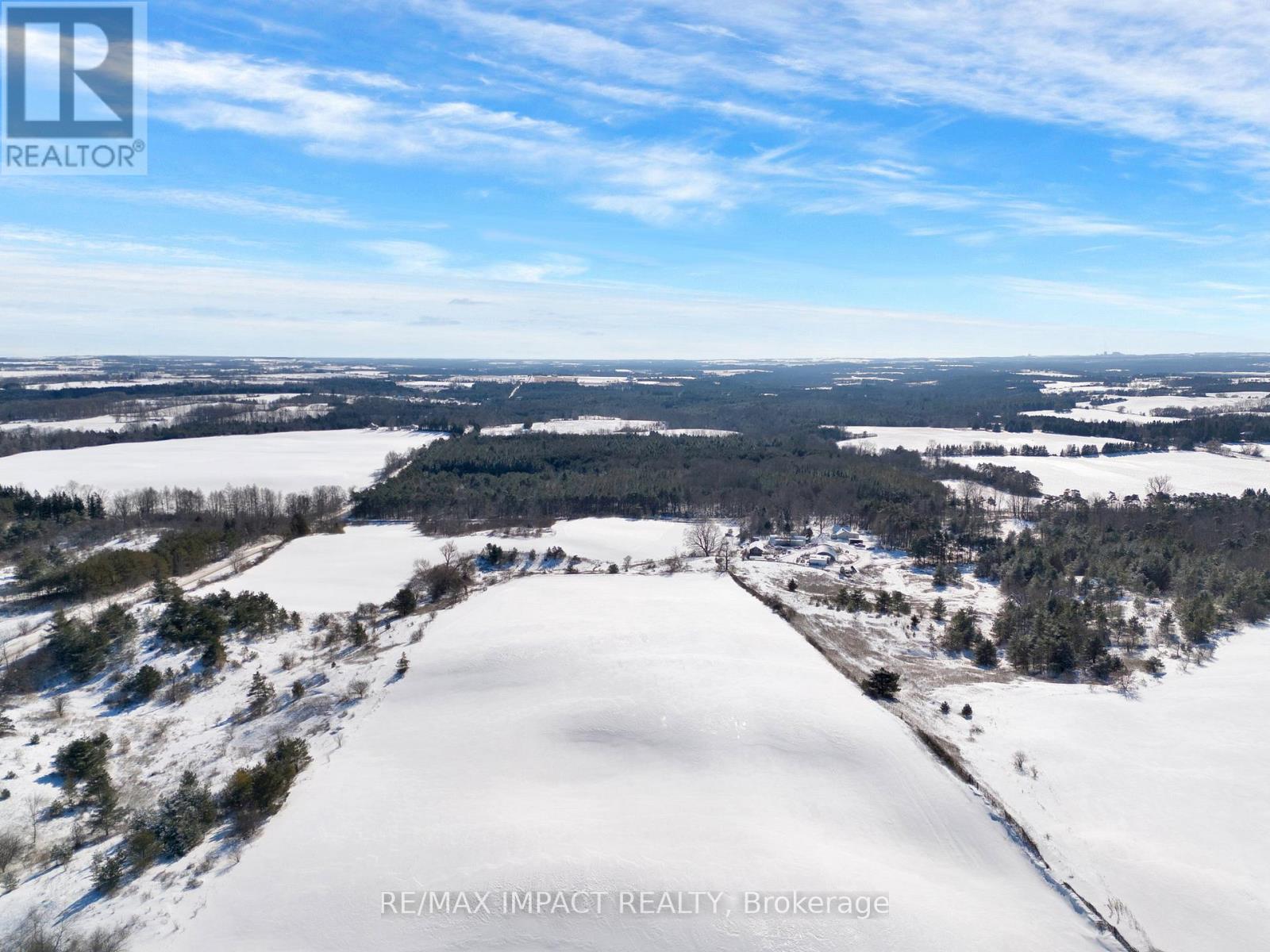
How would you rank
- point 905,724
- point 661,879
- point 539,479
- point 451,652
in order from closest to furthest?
1. point 661,879
2. point 905,724
3. point 451,652
4. point 539,479

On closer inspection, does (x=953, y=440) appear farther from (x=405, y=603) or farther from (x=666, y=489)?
(x=405, y=603)

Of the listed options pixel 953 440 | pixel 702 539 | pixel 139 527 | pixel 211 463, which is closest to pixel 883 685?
pixel 702 539

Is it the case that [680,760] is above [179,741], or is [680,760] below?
above

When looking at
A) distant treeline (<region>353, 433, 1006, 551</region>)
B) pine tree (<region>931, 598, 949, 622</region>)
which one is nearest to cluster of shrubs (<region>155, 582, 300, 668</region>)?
distant treeline (<region>353, 433, 1006, 551</region>)

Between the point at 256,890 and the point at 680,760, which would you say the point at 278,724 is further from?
the point at 680,760

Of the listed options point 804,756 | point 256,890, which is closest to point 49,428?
point 256,890

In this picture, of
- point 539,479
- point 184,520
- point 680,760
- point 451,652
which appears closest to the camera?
point 680,760
